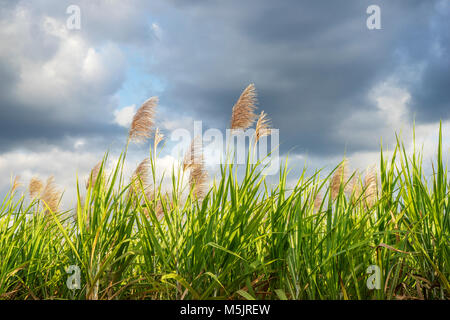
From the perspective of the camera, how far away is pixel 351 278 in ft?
10.1

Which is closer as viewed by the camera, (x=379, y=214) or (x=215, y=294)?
(x=215, y=294)

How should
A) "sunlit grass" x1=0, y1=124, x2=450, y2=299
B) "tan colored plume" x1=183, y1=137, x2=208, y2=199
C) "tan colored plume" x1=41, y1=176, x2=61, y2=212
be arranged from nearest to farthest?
"sunlit grass" x1=0, y1=124, x2=450, y2=299 < "tan colored plume" x1=183, y1=137, x2=208, y2=199 < "tan colored plume" x1=41, y1=176, x2=61, y2=212

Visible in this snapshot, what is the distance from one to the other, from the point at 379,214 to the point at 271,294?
111 cm

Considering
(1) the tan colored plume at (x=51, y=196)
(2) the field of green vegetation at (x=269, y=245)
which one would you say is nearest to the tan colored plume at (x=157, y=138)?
(2) the field of green vegetation at (x=269, y=245)

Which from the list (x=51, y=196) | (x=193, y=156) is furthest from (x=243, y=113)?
(x=51, y=196)

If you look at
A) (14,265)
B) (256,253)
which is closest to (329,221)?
(256,253)

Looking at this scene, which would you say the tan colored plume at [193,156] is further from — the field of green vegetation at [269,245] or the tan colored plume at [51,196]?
the tan colored plume at [51,196]

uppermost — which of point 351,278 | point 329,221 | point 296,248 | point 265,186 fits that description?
point 265,186

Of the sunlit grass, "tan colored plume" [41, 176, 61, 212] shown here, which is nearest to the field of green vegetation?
the sunlit grass

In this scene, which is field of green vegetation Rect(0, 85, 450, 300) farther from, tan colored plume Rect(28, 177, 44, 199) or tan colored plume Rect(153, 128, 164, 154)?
tan colored plume Rect(28, 177, 44, 199)

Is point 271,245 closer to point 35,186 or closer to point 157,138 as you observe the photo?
point 157,138
